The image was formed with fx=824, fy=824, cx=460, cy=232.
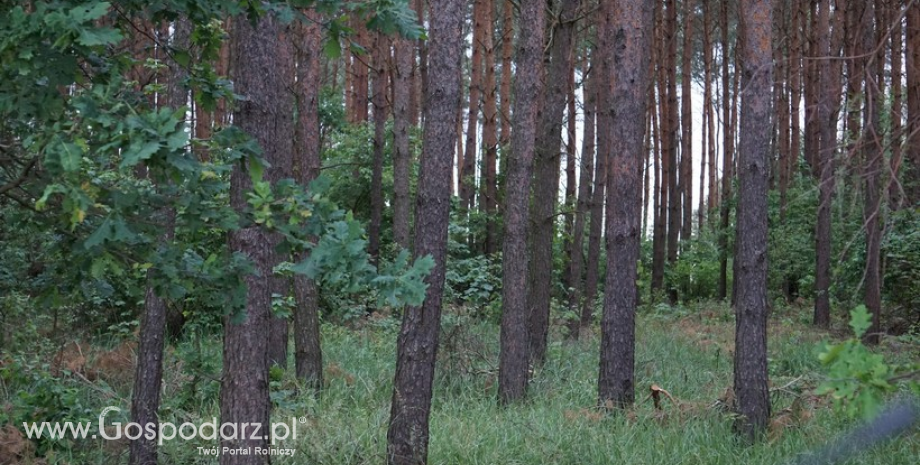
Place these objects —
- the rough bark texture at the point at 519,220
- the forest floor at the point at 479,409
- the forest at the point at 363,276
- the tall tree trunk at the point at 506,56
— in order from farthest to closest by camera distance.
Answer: the tall tree trunk at the point at 506,56 → the rough bark texture at the point at 519,220 → the forest floor at the point at 479,409 → the forest at the point at 363,276

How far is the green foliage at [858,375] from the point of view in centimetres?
283

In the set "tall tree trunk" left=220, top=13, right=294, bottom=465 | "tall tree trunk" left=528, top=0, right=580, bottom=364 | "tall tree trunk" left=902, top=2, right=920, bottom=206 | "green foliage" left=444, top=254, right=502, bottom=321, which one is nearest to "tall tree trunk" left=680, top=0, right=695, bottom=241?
"tall tree trunk" left=902, top=2, right=920, bottom=206

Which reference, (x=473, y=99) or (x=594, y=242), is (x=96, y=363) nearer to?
(x=594, y=242)

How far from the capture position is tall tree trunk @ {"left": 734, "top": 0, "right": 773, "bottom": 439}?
811cm

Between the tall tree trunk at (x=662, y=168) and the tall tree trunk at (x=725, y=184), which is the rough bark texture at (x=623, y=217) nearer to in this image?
the tall tree trunk at (x=662, y=168)

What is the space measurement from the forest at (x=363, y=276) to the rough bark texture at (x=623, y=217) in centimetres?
3

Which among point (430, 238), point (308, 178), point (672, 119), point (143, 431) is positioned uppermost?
point (672, 119)

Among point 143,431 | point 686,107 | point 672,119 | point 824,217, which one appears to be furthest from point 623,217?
point 686,107

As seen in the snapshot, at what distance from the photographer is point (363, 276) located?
3.36m

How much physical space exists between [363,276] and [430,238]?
3.21 meters

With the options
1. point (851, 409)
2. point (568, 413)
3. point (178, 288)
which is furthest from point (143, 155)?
point (568, 413)

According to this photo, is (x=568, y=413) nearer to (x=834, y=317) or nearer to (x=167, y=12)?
(x=167, y=12)

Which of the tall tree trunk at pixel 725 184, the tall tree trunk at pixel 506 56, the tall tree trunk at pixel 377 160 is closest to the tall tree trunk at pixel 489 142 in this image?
the tall tree trunk at pixel 506 56

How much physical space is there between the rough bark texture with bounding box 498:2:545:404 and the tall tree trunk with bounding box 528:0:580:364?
1.40 meters
